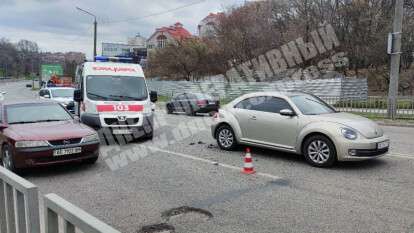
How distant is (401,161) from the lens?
7.66 meters

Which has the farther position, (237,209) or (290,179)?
(290,179)

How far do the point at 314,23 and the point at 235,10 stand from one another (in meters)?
10.4

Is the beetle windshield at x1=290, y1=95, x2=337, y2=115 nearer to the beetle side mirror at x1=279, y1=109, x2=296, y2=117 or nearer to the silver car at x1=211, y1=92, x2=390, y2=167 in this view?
the silver car at x1=211, y1=92, x2=390, y2=167

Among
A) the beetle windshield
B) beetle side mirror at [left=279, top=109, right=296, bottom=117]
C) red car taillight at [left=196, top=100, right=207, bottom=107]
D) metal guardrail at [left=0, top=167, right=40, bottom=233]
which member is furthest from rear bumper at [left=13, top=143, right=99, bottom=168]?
red car taillight at [left=196, top=100, right=207, bottom=107]

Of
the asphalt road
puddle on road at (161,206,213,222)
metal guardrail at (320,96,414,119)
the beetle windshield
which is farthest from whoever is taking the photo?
metal guardrail at (320,96,414,119)

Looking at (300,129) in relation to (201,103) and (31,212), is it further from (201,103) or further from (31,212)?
(201,103)

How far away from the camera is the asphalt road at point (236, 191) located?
454 cm

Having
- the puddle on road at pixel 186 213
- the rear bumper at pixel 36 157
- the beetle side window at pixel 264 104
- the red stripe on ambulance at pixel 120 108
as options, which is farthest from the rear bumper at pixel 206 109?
the puddle on road at pixel 186 213

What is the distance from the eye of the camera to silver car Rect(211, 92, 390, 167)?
272 inches

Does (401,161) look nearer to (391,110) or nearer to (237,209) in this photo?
(237,209)

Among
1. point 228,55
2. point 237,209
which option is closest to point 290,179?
point 237,209

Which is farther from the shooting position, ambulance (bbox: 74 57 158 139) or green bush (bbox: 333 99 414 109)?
green bush (bbox: 333 99 414 109)

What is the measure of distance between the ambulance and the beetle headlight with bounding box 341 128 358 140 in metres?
5.76

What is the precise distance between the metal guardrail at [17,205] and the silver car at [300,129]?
5646 mm
